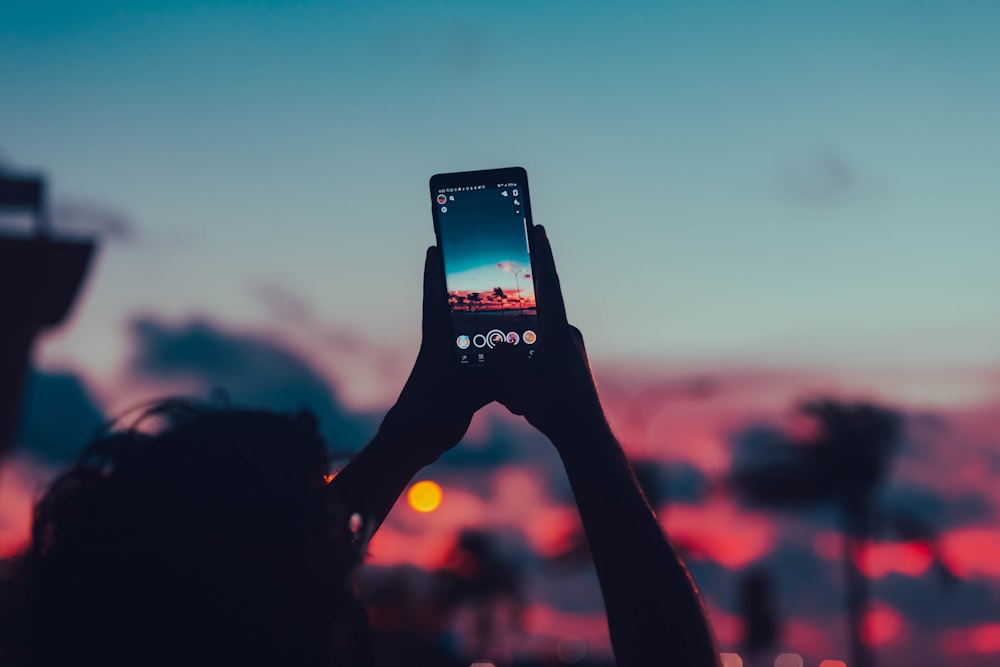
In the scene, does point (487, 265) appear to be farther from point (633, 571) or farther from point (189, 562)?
point (189, 562)

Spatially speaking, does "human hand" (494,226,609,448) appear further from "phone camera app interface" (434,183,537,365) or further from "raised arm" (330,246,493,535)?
"phone camera app interface" (434,183,537,365)

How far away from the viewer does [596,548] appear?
1880mm

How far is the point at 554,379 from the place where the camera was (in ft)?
7.27

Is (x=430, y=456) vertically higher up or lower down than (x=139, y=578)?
higher up

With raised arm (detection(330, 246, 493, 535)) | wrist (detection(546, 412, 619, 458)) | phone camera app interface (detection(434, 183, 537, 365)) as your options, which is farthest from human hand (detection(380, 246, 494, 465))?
wrist (detection(546, 412, 619, 458))

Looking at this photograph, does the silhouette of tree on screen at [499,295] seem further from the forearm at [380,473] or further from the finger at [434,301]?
the forearm at [380,473]

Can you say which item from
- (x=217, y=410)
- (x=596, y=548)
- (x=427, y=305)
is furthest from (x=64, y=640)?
(x=427, y=305)

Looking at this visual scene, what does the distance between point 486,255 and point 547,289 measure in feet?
2.26

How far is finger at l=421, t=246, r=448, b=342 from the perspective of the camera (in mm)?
2820

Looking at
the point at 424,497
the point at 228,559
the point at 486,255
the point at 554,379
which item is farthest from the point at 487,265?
the point at 424,497

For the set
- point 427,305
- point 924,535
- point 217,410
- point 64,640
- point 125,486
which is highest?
point 427,305

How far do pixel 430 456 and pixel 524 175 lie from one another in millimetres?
1139

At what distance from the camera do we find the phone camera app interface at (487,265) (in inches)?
117

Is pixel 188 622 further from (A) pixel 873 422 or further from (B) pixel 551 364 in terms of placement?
(A) pixel 873 422
